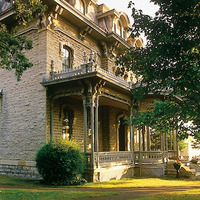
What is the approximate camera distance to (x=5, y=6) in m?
18.1

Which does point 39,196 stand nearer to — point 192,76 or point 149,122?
point 149,122

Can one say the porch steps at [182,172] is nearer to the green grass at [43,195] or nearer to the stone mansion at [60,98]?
the stone mansion at [60,98]

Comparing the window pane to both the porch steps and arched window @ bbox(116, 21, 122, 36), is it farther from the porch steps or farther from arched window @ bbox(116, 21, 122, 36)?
the porch steps

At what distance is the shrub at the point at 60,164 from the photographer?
12242mm

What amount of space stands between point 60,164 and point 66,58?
748cm

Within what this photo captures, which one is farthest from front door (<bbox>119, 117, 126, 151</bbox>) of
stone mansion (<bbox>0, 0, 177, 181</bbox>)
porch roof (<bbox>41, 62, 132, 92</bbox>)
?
porch roof (<bbox>41, 62, 132, 92</bbox>)

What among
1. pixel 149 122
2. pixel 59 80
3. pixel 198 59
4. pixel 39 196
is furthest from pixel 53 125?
pixel 198 59

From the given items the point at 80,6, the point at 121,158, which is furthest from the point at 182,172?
the point at 80,6

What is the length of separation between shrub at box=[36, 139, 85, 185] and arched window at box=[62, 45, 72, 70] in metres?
6.05

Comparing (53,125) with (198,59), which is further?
(53,125)

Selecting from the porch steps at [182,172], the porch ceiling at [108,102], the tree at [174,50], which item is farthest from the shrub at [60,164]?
the porch steps at [182,172]

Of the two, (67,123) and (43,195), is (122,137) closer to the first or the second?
(67,123)

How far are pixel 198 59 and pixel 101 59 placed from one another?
13654mm

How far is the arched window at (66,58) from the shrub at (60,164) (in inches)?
238
